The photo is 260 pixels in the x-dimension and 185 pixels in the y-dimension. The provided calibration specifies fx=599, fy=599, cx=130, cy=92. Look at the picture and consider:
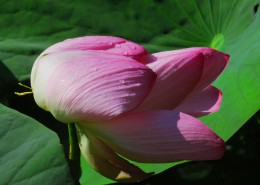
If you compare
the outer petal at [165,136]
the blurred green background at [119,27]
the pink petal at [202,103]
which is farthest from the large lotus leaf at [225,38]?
the outer petal at [165,136]

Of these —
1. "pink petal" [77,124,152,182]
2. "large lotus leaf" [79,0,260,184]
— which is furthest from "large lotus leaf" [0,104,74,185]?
"large lotus leaf" [79,0,260,184]

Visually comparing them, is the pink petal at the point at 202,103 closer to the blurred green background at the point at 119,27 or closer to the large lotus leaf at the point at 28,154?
the large lotus leaf at the point at 28,154

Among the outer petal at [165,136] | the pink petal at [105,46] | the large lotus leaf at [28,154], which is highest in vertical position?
the pink petal at [105,46]

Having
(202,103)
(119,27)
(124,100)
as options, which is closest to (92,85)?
(124,100)

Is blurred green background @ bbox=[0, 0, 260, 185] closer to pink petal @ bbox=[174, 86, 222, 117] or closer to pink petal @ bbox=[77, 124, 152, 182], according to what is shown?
pink petal @ bbox=[174, 86, 222, 117]

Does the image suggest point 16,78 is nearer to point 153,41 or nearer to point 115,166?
point 153,41

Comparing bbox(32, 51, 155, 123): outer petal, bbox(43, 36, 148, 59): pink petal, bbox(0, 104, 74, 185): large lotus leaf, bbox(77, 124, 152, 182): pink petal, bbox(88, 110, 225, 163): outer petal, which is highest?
bbox(43, 36, 148, 59): pink petal

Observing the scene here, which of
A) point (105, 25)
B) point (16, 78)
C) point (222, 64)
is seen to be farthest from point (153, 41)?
point (222, 64)
